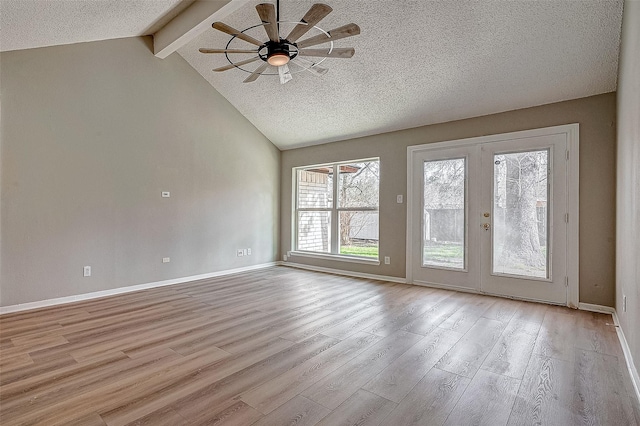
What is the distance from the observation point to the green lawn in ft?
18.6

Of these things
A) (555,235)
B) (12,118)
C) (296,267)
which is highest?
(12,118)

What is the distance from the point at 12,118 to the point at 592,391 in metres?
5.83

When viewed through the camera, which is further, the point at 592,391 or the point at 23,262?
the point at 23,262

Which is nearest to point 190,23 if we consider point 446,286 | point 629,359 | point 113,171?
point 113,171

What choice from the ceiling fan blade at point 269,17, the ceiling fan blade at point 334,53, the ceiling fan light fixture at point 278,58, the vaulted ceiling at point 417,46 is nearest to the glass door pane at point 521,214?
the vaulted ceiling at point 417,46

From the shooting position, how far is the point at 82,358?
7.96 feet

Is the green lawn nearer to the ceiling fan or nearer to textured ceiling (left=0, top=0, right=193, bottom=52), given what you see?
the ceiling fan

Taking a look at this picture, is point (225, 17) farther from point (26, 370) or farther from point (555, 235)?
point (555, 235)

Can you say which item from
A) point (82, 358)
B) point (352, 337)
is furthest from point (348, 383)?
point (82, 358)

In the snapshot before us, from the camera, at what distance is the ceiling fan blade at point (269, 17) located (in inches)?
91.6

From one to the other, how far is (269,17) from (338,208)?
4090mm

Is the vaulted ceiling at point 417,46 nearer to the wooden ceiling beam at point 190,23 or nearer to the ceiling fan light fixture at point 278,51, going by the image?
the wooden ceiling beam at point 190,23

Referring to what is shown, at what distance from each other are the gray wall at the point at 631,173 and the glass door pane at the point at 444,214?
5.95ft

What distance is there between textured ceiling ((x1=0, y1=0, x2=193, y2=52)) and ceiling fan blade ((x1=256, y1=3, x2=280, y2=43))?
193cm
